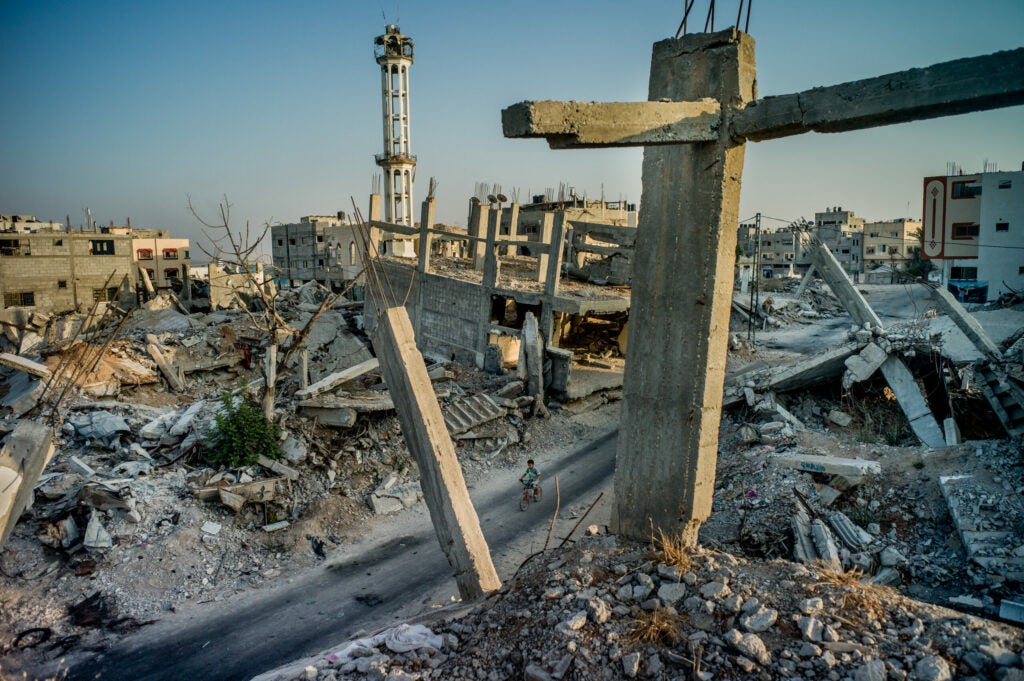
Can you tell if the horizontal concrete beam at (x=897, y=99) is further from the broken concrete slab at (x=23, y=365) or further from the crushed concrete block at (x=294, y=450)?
the broken concrete slab at (x=23, y=365)

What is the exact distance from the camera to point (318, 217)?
5375 cm

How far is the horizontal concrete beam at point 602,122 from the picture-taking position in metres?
3.33

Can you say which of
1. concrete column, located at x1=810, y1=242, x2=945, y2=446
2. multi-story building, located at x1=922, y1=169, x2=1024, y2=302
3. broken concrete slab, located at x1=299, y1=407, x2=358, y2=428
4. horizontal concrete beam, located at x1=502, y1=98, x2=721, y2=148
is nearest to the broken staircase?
concrete column, located at x1=810, y1=242, x2=945, y2=446

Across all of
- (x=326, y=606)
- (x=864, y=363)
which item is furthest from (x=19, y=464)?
(x=864, y=363)

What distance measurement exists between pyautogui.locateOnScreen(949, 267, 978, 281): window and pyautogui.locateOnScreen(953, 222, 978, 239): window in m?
1.59

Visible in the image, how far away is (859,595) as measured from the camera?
3.54m

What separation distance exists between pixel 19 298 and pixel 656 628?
47.5 m


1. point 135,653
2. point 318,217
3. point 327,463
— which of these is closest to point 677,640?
point 135,653

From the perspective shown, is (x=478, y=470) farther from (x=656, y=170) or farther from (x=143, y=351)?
(x=143, y=351)

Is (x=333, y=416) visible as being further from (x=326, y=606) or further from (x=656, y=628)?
(x=656, y=628)

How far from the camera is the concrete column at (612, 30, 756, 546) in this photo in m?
4.27

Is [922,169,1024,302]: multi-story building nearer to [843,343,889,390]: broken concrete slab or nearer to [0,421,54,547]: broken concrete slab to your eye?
[843,343,889,390]: broken concrete slab

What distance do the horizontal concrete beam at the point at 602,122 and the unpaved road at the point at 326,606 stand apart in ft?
20.2

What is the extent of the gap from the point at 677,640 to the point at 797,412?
460 inches
